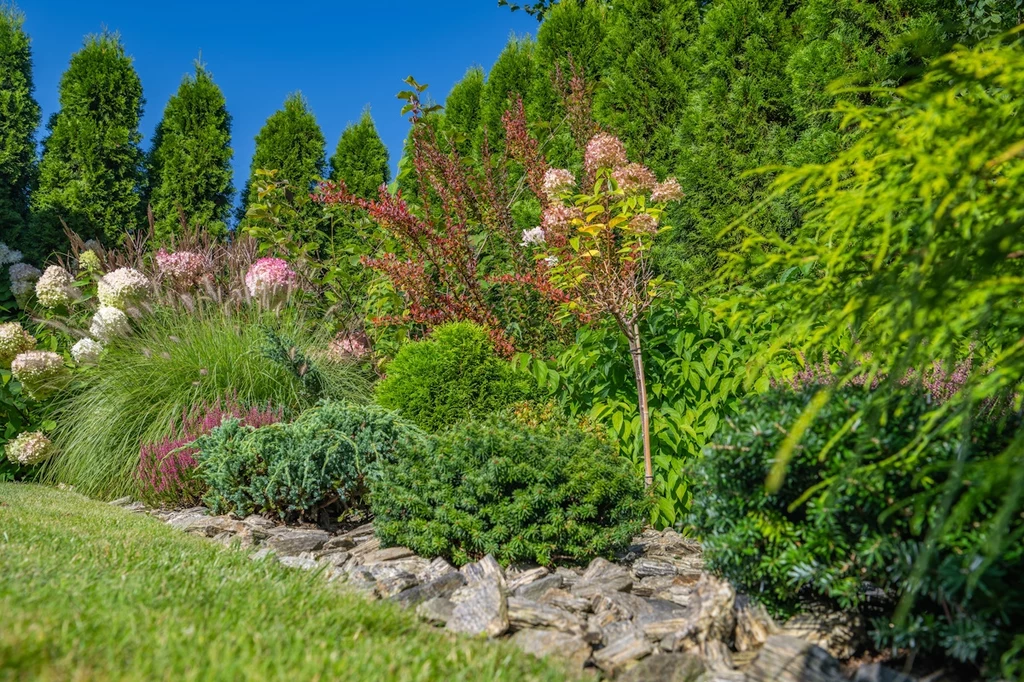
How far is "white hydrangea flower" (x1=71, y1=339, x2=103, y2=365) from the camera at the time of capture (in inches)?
268

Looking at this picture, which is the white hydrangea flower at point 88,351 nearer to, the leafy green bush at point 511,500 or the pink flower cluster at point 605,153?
the leafy green bush at point 511,500

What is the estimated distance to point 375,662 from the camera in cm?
185

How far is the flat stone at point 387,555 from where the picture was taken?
351 cm

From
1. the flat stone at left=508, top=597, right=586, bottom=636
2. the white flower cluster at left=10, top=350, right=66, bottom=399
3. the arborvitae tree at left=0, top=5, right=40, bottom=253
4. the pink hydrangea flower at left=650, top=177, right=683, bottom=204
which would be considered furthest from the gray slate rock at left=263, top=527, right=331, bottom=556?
the arborvitae tree at left=0, top=5, right=40, bottom=253

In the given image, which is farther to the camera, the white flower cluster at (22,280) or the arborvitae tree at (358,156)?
the arborvitae tree at (358,156)

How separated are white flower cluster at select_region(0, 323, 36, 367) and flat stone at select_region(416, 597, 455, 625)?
20.0 ft

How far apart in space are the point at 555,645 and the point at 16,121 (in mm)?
13108

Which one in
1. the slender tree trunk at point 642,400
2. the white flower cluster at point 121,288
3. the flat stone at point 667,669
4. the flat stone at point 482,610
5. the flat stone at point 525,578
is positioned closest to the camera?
the flat stone at point 667,669

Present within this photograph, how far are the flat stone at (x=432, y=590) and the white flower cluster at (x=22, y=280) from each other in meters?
8.48

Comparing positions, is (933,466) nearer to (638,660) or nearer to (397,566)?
(638,660)

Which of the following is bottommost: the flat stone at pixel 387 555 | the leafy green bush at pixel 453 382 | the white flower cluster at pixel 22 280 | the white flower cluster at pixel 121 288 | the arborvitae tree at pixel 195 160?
the flat stone at pixel 387 555

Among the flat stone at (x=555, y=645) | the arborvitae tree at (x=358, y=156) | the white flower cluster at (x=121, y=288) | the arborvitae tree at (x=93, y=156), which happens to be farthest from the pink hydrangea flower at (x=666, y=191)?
the arborvitae tree at (x=93, y=156)

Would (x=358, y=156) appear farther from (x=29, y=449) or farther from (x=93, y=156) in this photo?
(x=29, y=449)

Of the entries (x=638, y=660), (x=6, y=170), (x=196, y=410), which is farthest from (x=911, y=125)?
(x=6, y=170)
